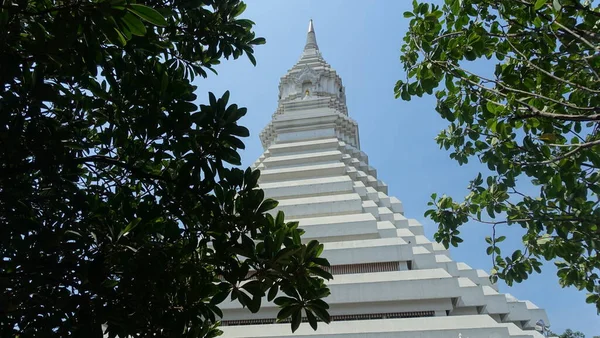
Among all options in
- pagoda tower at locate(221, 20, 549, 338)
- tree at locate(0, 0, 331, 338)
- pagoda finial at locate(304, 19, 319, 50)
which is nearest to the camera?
tree at locate(0, 0, 331, 338)

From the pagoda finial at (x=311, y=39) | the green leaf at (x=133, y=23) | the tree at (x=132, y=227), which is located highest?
the pagoda finial at (x=311, y=39)

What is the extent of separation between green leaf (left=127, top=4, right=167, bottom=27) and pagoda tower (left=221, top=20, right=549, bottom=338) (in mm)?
10582

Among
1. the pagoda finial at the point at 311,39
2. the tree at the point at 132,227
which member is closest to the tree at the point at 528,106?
the tree at the point at 132,227

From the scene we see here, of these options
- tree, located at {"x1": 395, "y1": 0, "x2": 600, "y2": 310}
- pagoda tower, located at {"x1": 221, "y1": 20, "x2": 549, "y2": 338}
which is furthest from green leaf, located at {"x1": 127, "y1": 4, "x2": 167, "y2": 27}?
pagoda tower, located at {"x1": 221, "y1": 20, "x2": 549, "y2": 338}

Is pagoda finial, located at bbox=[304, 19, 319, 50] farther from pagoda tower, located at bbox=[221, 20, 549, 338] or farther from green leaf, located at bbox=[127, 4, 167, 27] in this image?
green leaf, located at bbox=[127, 4, 167, 27]

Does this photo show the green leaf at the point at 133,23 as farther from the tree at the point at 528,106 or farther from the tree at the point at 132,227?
the tree at the point at 528,106

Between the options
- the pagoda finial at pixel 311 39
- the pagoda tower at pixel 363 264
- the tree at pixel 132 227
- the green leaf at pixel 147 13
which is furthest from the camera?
the pagoda finial at pixel 311 39

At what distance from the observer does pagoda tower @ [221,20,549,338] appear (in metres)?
12.0

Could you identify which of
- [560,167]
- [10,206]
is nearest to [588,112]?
[560,167]

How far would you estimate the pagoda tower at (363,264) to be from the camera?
1203 cm

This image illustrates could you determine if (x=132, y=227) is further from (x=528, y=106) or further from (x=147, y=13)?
(x=528, y=106)

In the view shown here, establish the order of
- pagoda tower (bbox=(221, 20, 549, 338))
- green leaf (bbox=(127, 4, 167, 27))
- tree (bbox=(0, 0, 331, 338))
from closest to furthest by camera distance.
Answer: green leaf (bbox=(127, 4, 167, 27))
tree (bbox=(0, 0, 331, 338))
pagoda tower (bbox=(221, 20, 549, 338))

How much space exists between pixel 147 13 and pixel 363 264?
12.6 m

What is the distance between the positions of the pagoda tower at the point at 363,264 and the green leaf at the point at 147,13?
34.7 ft
